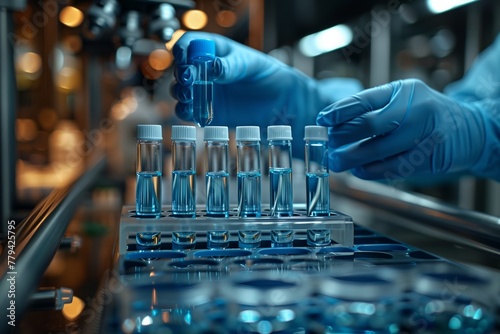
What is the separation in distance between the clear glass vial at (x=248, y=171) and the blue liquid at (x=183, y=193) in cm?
10

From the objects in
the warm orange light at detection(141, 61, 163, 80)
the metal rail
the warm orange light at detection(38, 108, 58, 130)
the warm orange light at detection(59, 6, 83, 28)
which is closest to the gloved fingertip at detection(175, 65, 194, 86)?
the warm orange light at detection(59, 6, 83, 28)

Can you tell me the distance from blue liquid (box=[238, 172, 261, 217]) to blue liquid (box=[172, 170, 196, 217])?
0.31ft

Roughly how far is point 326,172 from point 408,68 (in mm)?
2875

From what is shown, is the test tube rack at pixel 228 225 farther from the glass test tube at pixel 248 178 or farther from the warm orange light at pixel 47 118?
the warm orange light at pixel 47 118

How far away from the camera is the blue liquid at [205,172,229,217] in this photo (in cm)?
99

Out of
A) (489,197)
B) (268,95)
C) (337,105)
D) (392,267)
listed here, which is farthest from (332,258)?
(489,197)

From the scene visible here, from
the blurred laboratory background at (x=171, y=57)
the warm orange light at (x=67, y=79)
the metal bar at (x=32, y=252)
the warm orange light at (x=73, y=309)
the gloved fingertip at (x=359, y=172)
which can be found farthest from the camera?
the warm orange light at (x=67, y=79)

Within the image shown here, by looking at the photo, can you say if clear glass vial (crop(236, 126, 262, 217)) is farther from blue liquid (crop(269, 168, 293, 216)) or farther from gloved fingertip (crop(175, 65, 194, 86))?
gloved fingertip (crop(175, 65, 194, 86))

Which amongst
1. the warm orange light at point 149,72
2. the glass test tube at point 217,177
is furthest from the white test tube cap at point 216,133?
the warm orange light at point 149,72

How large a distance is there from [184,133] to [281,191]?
233 mm

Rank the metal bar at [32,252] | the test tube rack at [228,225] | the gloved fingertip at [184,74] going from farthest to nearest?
the gloved fingertip at [184,74], the test tube rack at [228,225], the metal bar at [32,252]

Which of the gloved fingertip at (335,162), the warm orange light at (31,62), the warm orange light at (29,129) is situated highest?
the warm orange light at (31,62)

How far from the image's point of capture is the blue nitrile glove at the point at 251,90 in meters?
1.20

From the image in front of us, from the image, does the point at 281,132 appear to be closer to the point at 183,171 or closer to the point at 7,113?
the point at 183,171
